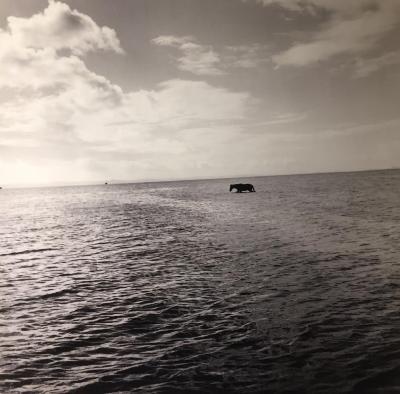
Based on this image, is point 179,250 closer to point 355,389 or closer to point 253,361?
point 253,361

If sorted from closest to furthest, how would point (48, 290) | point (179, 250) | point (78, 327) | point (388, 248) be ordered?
point (78, 327) < point (48, 290) < point (388, 248) < point (179, 250)

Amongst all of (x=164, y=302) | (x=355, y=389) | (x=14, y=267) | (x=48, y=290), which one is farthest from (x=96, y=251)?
(x=355, y=389)

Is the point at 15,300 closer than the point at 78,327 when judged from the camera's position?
No

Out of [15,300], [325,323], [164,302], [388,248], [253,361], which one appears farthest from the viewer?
[388,248]

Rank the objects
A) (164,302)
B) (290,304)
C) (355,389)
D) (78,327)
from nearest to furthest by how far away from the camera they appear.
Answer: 1. (355,389)
2. (78,327)
3. (290,304)
4. (164,302)

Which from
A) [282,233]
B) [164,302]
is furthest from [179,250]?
[164,302]

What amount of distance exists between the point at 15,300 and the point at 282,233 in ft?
67.9

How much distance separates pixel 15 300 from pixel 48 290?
163 centimetres

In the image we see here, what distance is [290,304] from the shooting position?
13.6 meters

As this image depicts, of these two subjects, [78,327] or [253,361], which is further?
[78,327]

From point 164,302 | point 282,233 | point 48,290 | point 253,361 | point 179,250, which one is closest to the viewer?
point 253,361

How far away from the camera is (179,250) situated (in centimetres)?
2631

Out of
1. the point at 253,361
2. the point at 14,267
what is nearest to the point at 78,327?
the point at 253,361

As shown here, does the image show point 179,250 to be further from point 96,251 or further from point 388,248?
point 388,248
